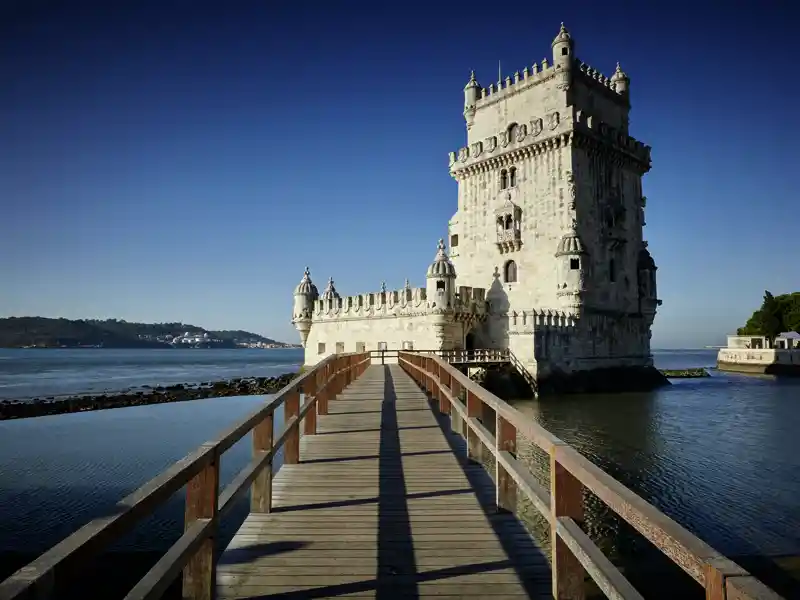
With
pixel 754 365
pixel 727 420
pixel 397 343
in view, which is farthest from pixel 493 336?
pixel 754 365

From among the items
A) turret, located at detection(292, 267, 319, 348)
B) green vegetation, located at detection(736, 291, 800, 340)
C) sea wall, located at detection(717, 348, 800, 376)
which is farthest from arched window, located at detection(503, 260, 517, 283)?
green vegetation, located at detection(736, 291, 800, 340)

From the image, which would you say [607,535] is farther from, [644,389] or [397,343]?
[644,389]

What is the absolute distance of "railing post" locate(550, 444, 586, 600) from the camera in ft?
12.1

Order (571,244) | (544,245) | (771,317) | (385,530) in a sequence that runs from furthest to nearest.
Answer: (771,317) < (544,245) < (571,244) < (385,530)

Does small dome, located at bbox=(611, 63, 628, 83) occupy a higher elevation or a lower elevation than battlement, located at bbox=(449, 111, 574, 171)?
higher

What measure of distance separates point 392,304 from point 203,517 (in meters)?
36.1

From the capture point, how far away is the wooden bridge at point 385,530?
2377 millimetres

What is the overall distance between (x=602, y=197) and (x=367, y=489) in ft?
119

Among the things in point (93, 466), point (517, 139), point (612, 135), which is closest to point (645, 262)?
point (612, 135)

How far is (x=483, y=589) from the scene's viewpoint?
4055mm

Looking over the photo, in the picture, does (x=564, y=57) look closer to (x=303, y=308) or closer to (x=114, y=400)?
(x=303, y=308)

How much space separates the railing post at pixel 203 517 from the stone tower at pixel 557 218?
31.5 meters

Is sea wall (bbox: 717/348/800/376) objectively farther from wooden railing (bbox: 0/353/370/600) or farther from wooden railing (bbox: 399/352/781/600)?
wooden railing (bbox: 0/353/370/600)

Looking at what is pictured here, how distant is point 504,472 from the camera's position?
575 cm
